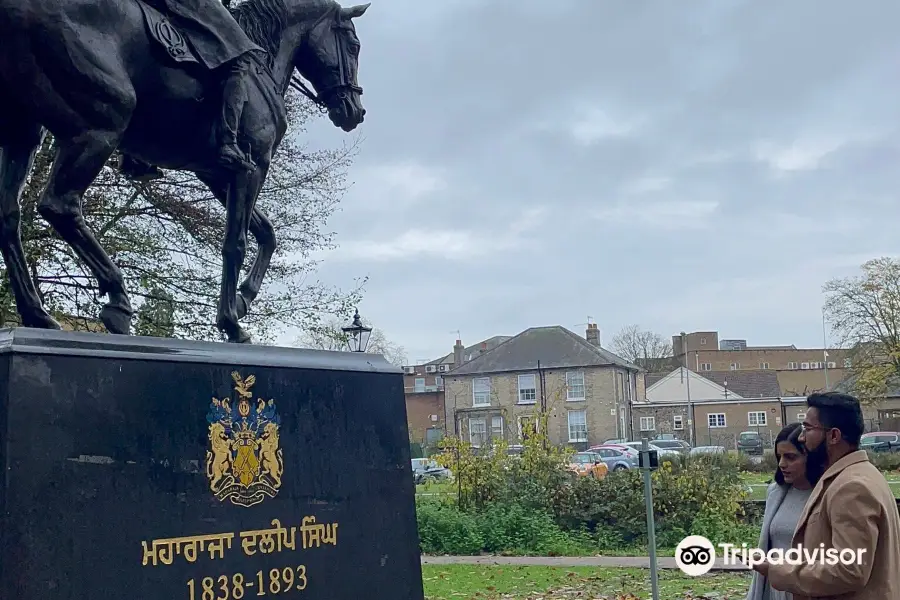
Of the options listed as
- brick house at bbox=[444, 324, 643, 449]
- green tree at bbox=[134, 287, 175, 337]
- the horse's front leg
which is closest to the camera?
the horse's front leg

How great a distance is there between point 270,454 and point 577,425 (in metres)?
52.0

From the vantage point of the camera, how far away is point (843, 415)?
3.86m

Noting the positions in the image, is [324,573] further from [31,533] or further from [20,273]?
[20,273]

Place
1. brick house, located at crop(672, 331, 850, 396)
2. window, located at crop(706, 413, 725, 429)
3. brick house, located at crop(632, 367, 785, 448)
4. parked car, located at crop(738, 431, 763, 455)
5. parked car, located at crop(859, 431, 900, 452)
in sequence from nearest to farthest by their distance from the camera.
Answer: parked car, located at crop(738, 431, 763, 455) < parked car, located at crop(859, 431, 900, 452) < brick house, located at crop(632, 367, 785, 448) < window, located at crop(706, 413, 725, 429) < brick house, located at crop(672, 331, 850, 396)

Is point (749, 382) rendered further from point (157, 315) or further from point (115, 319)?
point (115, 319)

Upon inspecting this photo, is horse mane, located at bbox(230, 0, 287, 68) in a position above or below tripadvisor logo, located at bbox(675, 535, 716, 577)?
above

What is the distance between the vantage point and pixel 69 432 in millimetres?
3252

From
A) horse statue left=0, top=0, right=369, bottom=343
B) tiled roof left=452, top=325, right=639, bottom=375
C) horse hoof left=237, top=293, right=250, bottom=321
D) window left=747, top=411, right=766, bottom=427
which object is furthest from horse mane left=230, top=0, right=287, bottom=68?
window left=747, top=411, right=766, bottom=427

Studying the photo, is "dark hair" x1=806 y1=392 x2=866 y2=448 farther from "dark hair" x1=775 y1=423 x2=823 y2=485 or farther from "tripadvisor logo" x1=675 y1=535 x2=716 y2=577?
"tripadvisor logo" x1=675 y1=535 x2=716 y2=577

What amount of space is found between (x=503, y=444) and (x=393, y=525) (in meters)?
13.5

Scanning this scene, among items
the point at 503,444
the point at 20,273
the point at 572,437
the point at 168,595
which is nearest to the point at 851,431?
the point at 168,595

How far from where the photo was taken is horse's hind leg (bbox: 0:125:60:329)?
4047 mm

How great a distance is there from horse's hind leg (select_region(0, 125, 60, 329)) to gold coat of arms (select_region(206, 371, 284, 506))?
82cm

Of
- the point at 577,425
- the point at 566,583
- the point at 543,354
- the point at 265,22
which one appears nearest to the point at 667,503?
the point at 566,583
